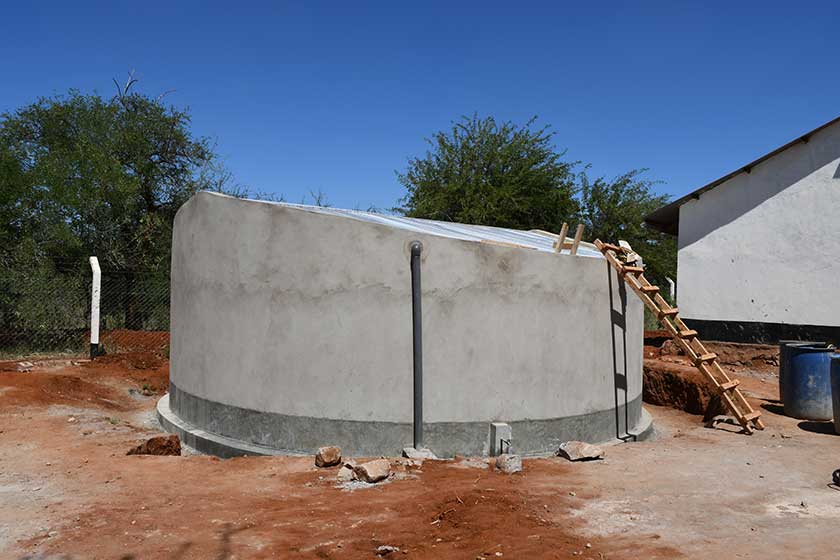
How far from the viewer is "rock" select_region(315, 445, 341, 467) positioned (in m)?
6.85

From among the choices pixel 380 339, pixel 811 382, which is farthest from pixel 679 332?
pixel 380 339

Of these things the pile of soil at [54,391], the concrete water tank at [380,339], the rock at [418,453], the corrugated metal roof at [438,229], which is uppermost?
the corrugated metal roof at [438,229]

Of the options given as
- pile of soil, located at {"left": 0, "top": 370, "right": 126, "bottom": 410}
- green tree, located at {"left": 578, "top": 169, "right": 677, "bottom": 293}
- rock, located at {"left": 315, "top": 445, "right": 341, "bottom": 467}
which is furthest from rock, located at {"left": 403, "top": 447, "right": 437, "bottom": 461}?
green tree, located at {"left": 578, "top": 169, "right": 677, "bottom": 293}

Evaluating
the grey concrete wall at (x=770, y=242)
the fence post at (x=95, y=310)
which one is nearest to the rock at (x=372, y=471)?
the fence post at (x=95, y=310)

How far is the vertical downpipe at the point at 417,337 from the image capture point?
7.27 m

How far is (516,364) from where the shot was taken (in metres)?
7.72

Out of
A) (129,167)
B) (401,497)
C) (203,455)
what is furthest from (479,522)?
(129,167)

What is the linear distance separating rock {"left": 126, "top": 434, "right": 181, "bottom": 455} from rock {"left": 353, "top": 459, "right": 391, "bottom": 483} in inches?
108

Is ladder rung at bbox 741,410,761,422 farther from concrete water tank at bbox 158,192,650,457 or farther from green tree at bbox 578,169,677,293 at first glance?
green tree at bbox 578,169,677,293

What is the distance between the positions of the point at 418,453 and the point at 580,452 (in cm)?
189

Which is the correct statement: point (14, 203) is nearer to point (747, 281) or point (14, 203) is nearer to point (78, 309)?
point (78, 309)

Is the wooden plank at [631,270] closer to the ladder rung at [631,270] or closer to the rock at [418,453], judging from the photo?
the ladder rung at [631,270]

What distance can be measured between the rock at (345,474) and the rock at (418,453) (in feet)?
2.68

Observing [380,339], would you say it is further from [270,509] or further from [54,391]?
[54,391]
